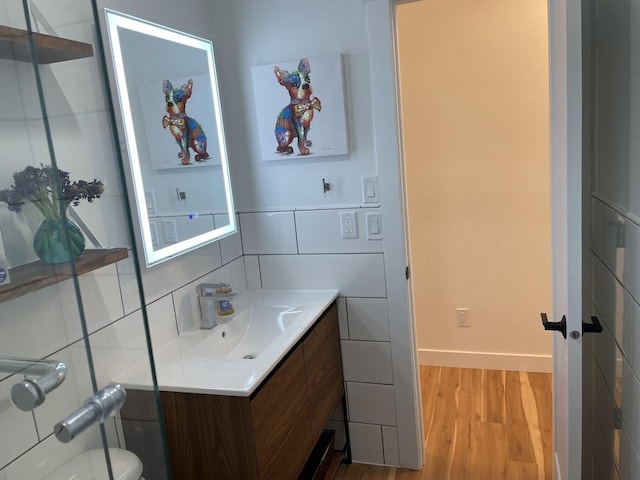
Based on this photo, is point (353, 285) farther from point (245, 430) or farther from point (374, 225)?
point (245, 430)

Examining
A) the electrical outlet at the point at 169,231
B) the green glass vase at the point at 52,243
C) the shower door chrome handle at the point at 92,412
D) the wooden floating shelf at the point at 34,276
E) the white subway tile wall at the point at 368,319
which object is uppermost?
the green glass vase at the point at 52,243

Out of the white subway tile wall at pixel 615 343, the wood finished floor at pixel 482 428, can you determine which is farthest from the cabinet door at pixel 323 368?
the white subway tile wall at pixel 615 343

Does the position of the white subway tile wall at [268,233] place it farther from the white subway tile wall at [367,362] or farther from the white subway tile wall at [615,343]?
the white subway tile wall at [615,343]

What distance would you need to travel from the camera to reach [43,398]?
2.50 ft

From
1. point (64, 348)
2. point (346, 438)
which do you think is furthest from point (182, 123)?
point (346, 438)

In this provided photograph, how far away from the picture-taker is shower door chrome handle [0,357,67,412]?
2.46 ft

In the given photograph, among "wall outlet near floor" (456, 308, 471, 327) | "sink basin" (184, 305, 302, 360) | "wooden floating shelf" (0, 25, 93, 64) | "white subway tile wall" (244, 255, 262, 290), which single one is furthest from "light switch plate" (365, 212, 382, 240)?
"wooden floating shelf" (0, 25, 93, 64)

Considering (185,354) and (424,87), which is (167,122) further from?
(424,87)

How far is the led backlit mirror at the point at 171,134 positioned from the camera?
5.71 feet

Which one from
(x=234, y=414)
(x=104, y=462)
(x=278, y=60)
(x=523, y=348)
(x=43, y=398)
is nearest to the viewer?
(x=43, y=398)

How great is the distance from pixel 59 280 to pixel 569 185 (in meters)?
1.22

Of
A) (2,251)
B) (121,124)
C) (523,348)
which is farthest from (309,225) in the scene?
(523,348)

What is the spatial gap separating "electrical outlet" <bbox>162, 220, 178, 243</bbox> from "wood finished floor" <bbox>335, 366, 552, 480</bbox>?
1329 mm

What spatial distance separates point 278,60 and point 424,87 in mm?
1174
